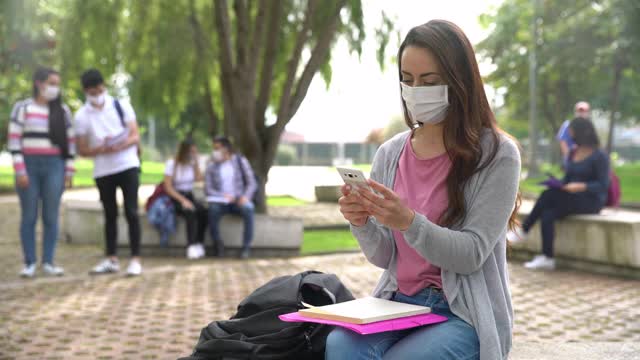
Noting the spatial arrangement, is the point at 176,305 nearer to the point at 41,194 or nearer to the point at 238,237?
the point at 41,194

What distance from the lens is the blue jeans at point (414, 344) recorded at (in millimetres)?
2918

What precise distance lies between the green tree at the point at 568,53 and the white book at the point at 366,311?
2452 centimetres

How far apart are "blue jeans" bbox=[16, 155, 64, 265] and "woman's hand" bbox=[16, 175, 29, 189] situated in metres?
0.04

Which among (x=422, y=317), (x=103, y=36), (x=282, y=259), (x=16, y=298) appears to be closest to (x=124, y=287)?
(x=16, y=298)

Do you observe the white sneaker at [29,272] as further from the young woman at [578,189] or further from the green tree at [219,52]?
the green tree at [219,52]

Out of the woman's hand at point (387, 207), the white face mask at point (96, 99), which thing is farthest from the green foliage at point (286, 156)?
the woman's hand at point (387, 207)

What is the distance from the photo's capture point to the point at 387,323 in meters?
2.95

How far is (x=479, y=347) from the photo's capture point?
300 centimetres

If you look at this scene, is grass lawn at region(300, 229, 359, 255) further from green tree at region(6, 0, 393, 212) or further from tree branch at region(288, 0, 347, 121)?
tree branch at region(288, 0, 347, 121)

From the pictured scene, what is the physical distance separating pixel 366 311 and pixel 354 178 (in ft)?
1.51

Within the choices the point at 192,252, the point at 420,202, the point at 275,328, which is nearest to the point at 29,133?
the point at 192,252

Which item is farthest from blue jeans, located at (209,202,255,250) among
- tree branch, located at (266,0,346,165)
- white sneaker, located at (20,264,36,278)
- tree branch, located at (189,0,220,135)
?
tree branch, located at (189,0,220,135)

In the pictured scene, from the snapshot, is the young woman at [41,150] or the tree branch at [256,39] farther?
the tree branch at [256,39]

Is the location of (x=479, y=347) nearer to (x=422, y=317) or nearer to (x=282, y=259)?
(x=422, y=317)
